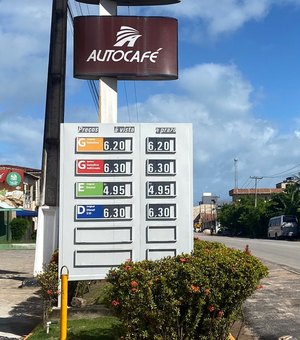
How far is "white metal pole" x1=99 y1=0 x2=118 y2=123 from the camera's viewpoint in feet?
39.2

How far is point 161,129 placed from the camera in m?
9.12

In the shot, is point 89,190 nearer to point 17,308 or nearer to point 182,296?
point 182,296

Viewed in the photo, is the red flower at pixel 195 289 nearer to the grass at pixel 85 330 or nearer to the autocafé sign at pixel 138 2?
the grass at pixel 85 330

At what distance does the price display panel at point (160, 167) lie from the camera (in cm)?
903

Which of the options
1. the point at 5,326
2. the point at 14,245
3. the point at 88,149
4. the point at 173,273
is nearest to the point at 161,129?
the point at 88,149

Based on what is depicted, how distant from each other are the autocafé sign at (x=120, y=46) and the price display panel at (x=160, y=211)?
361 cm

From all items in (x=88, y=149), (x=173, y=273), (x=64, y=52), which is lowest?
(x=173, y=273)

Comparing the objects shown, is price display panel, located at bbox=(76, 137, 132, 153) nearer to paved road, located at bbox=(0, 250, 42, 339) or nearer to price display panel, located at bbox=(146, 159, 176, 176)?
price display panel, located at bbox=(146, 159, 176, 176)

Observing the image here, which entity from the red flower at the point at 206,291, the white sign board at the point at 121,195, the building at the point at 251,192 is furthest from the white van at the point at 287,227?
the building at the point at 251,192

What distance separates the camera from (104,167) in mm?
9000

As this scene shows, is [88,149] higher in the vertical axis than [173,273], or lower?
higher

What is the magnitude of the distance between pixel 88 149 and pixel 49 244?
262 inches

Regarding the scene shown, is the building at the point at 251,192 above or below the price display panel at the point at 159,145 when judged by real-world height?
above

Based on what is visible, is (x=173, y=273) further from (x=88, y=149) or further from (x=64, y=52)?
(x=64, y=52)
